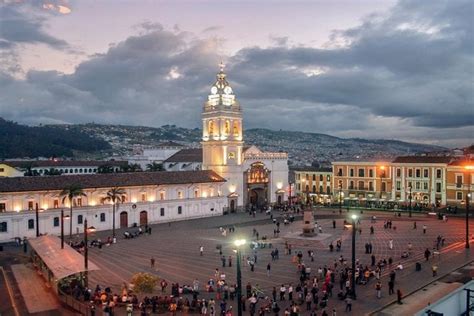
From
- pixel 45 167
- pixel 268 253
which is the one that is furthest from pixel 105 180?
pixel 45 167

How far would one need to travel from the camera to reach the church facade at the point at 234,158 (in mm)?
73625

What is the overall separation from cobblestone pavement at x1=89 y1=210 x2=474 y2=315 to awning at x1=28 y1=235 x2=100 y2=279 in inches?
119

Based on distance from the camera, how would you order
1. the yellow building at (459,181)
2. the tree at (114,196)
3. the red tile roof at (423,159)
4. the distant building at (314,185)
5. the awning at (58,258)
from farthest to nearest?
the distant building at (314,185)
the red tile roof at (423,159)
the yellow building at (459,181)
the tree at (114,196)
the awning at (58,258)

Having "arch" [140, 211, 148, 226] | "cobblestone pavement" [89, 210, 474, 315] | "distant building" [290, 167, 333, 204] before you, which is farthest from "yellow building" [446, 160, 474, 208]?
"arch" [140, 211, 148, 226]

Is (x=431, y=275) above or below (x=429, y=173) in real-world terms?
below

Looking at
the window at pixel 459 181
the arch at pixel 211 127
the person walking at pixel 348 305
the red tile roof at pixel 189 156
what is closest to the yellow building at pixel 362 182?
the window at pixel 459 181

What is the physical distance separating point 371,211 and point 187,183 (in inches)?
1070

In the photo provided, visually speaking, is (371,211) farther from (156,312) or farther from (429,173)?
(156,312)

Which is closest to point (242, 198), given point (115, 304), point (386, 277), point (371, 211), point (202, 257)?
point (371, 211)

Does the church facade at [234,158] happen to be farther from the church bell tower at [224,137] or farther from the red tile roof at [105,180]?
the red tile roof at [105,180]

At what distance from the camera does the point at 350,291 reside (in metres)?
26.7

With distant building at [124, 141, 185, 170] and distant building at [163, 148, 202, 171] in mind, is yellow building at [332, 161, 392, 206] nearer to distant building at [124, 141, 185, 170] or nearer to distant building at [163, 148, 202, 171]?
distant building at [163, 148, 202, 171]

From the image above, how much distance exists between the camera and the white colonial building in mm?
49156

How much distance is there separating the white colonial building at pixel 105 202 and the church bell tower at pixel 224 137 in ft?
8.82
